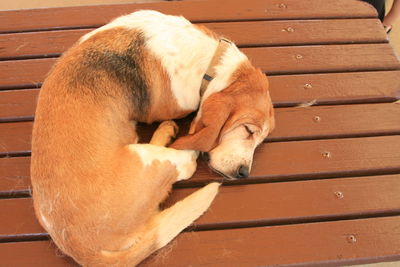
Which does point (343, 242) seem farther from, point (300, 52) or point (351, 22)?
point (351, 22)

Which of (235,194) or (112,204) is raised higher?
(112,204)

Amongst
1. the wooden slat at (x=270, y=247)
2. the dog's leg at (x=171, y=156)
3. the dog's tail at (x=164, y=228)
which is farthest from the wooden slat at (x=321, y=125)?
the wooden slat at (x=270, y=247)

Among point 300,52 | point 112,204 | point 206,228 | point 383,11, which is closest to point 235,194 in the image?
point 206,228

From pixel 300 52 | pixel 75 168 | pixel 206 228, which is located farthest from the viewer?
pixel 300 52

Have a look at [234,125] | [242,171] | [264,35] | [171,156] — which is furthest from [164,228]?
[264,35]

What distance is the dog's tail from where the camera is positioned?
152 centimetres

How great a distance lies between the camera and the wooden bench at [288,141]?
172cm

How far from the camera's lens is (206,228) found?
175 centimetres

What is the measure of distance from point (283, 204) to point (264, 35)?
1.17 metres

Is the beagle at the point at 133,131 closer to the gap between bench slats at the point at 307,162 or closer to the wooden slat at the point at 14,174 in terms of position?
the gap between bench slats at the point at 307,162

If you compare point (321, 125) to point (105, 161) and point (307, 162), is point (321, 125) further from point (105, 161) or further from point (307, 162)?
point (105, 161)

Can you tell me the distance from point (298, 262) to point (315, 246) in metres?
0.12

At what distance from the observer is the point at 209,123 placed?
162 centimetres

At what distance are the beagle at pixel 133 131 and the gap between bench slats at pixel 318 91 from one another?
1.52 ft
